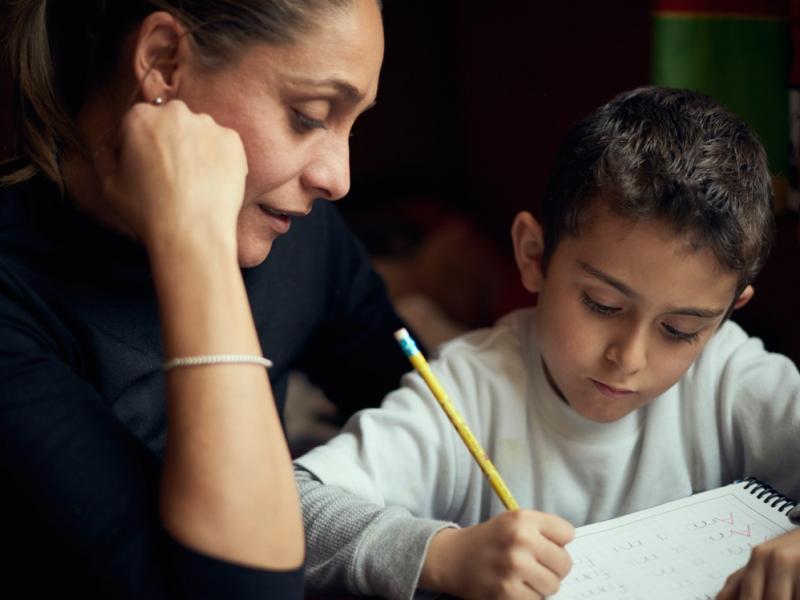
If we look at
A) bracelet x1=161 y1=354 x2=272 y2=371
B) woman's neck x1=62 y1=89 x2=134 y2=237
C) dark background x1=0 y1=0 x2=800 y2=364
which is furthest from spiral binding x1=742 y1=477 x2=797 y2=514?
woman's neck x1=62 y1=89 x2=134 y2=237

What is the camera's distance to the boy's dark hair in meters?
0.89

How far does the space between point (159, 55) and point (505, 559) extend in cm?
54

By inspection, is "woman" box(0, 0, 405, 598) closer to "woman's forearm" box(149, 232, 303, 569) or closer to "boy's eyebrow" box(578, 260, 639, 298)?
"woman's forearm" box(149, 232, 303, 569)

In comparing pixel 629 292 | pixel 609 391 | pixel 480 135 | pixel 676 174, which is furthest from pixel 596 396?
pixel 480 135

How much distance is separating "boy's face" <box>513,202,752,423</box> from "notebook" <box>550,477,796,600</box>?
132mm

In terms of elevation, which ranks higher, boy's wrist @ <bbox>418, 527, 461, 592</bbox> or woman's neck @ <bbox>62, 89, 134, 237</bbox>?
woman's neck @ <bbox>62, 89, 134, 237</bbox>

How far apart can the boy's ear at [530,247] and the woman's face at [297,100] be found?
24 cm

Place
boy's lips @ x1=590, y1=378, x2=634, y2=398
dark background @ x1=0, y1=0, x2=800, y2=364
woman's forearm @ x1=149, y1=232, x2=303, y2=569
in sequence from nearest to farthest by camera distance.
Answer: woman's forearm @ x1=149, y1=232, x2=303, y2=569 → boy's lips @ x1=590, y1=378, x2=634, y2=398 → dark background @ x1=0, y1=0, x2=800, y2=364

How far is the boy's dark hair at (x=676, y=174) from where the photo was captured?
89 cm

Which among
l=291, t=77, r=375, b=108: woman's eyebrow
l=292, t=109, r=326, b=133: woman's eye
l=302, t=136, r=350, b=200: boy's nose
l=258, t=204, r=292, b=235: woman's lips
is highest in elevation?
l=291, t=77, r=375, b=108: woman's eyebrow

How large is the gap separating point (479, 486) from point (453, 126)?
1.75 m

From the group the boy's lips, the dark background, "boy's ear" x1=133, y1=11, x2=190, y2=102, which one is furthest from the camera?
the dark background

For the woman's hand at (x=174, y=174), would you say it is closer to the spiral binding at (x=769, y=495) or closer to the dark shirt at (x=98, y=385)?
the dark shirt at (x=98, y=385)

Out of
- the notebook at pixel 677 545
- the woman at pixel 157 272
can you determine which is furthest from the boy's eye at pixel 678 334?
the woman at pixel 157 272
